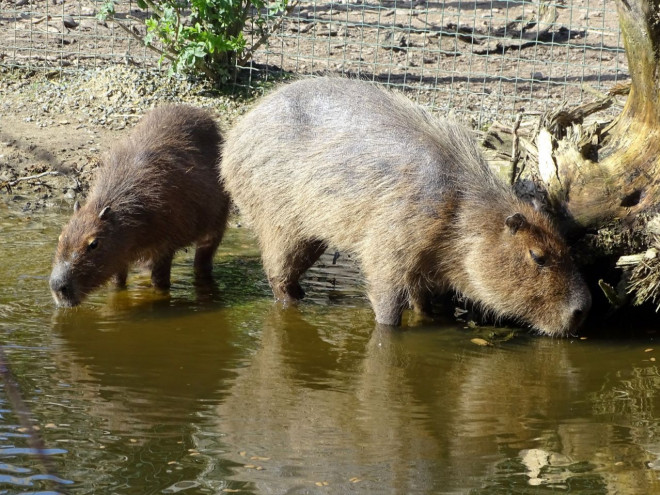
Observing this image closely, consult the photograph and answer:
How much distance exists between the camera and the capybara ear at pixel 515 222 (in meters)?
5.95

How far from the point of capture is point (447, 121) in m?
6.50

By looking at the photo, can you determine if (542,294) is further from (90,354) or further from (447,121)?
(90,354)

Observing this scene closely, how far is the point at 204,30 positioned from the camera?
31.2ft

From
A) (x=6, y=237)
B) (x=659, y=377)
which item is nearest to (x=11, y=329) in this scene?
(x=6, y=237)

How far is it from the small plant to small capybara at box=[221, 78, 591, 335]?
9.60 feet

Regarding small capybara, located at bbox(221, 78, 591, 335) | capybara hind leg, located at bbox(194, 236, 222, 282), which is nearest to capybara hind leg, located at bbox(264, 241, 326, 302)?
small capybara, located at bbox(221, 78, 591, 335)

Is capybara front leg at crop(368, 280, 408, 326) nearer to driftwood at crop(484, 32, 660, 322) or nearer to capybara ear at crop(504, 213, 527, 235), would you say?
capybara ear at crop(504, 213, 527, 235)

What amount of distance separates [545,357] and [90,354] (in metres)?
2.60

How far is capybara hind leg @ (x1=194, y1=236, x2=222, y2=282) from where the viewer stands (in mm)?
7191

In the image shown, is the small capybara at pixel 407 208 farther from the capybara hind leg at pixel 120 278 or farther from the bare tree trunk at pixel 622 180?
the capybara hind leg at pixel 120 278

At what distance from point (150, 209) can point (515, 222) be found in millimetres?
2435

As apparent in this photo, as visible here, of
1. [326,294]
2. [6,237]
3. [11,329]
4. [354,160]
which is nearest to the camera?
[11,329]

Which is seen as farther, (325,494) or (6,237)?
(6,237)

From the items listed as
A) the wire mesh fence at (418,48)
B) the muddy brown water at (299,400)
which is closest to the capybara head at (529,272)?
the muddy brown water at (299,400)
